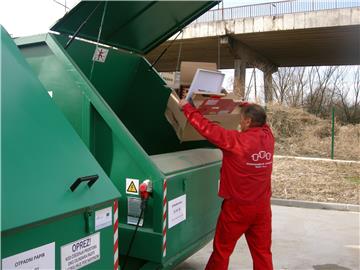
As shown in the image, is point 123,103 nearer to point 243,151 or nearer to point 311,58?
point 243,151

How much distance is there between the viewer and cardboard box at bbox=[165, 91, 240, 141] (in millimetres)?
3199

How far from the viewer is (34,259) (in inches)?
61.7

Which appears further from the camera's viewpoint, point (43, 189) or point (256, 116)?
point (256, 116)

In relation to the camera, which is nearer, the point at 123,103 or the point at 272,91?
the point at 123,103

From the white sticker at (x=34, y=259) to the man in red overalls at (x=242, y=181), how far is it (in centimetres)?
164

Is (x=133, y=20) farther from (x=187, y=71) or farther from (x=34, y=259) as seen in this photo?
(x=34, y=259)

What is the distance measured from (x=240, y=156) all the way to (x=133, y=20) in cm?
157

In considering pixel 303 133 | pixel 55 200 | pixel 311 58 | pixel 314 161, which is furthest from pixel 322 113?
pixel 55 200

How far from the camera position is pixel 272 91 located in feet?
62.1

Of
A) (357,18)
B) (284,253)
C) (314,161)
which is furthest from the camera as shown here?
(357,18)

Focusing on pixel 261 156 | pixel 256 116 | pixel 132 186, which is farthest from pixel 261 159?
pixel 132 186

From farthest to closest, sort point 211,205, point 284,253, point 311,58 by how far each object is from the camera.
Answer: point 311,58 → point 284,253 → point 211,205

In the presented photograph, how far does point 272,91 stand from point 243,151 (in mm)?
16514

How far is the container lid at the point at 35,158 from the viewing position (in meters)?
1.55
